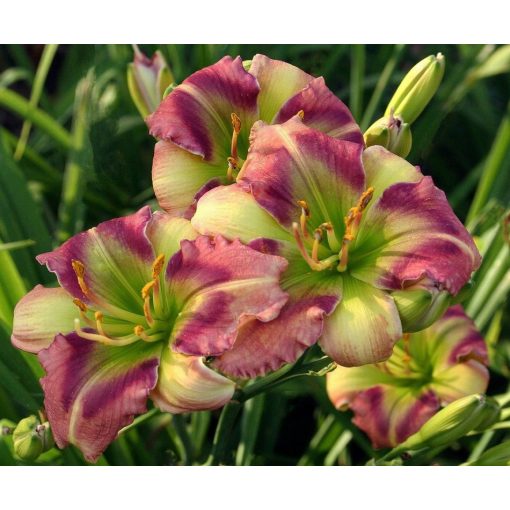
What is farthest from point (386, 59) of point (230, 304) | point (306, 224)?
point (230, 304)

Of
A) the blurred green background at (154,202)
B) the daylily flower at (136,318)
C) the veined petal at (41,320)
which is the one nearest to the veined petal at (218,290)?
the daylily flower at (136,318)

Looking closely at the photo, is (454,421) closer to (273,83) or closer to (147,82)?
(273,83)

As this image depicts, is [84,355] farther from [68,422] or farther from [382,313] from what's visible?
[382,313]

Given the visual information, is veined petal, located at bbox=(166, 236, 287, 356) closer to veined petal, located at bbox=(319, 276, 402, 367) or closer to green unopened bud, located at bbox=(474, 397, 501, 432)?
veined petal, located at bbox=(319, 276, 402, 367)

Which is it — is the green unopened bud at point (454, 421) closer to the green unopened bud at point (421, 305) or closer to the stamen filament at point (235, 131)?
the green unopened bud at point (421, 305)

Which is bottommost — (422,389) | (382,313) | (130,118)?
(422,389)
